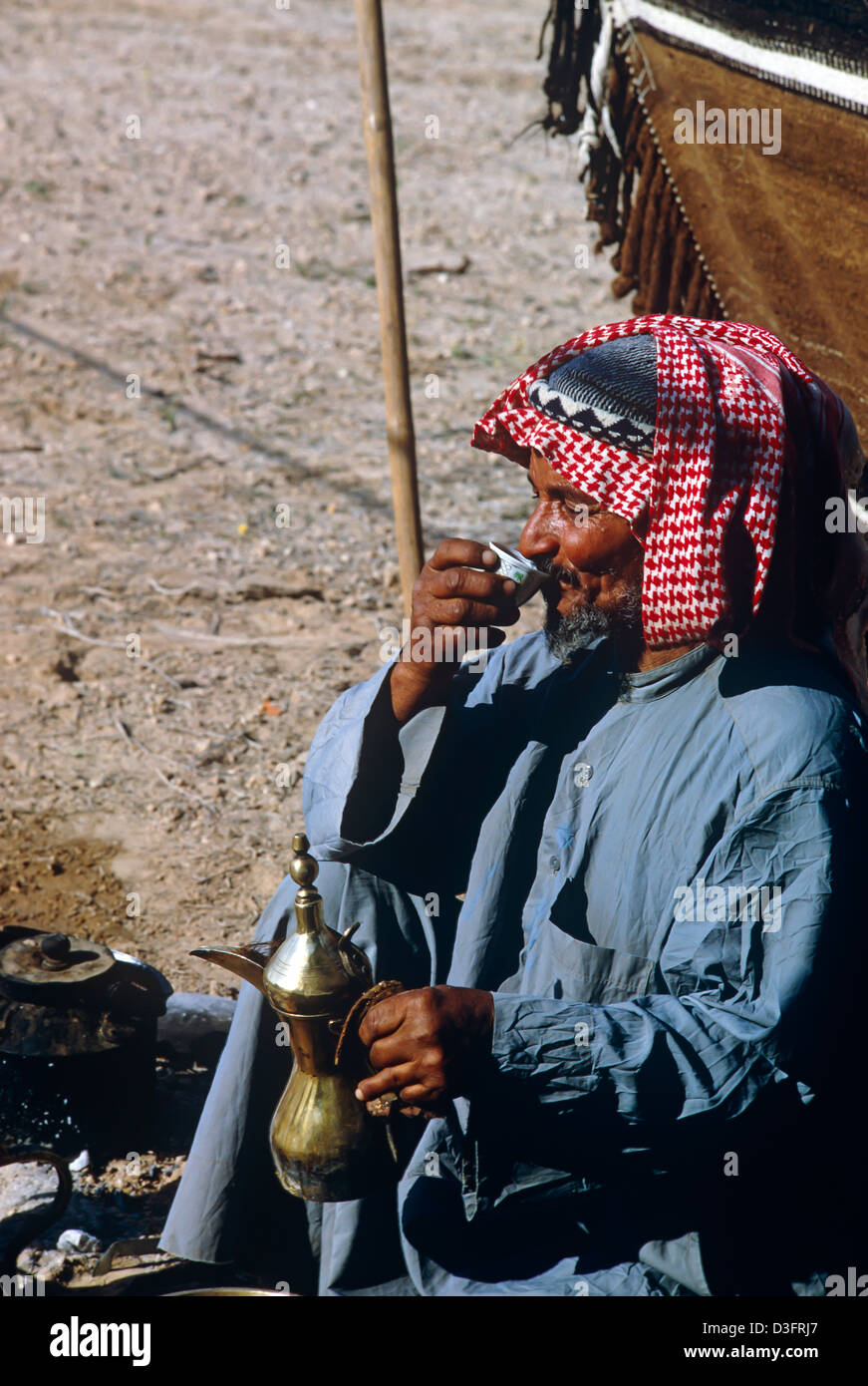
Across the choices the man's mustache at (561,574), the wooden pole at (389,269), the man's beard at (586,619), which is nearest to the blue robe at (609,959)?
the man's beard at (586,619)

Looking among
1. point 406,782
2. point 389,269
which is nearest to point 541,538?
point 406,782

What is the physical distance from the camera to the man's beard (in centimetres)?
244

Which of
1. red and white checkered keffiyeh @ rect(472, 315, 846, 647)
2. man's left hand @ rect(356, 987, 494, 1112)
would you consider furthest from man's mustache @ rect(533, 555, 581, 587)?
man's left hand @ rect(356, 987, 494, 1112)

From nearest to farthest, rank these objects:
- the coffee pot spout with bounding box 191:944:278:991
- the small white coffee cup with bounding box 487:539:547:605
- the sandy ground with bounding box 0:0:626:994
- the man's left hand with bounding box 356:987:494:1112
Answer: the man's left hand with bounding box 356:987:494:1112
the coffee pot spout with bounding box 191:944:278:991
the small white coffee cup with bounding box 487:539:547:605
the sandy ground with bounding box 0:0:626:994

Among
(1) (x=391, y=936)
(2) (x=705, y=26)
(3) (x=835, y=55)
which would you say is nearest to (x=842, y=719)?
(1) (x=391, y=936)

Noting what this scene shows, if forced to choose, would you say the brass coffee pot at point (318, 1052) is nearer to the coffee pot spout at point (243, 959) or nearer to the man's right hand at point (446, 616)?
the coffee pot spout at point (243, 959)

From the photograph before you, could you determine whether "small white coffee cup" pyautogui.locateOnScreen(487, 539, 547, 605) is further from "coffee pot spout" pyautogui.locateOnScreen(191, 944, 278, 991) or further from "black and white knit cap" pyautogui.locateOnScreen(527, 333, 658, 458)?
"coffee pot spout" pyautogui.locateOnScreen(191, 944, 278, 991)

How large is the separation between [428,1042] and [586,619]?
0.84m

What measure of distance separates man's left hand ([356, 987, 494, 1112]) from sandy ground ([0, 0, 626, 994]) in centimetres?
207

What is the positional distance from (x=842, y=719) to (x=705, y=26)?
2.50 meters

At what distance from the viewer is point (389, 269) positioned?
3.77 m

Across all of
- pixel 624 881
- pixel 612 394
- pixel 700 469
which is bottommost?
pixel 624 881

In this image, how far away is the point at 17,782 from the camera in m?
4.90

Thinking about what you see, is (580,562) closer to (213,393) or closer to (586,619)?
(586,619)
